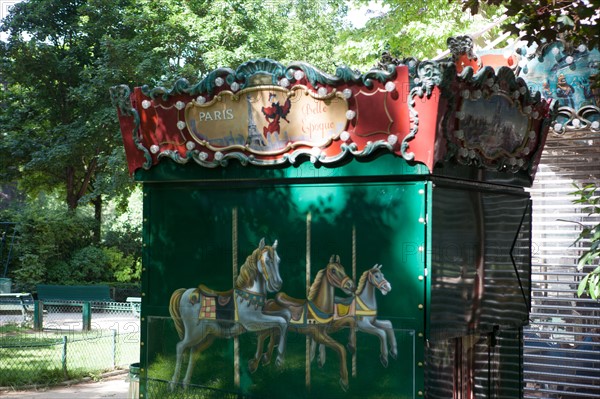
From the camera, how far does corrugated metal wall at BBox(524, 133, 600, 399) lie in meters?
9.74

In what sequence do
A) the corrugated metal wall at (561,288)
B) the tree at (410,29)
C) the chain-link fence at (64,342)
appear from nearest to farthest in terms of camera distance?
1. the corrugated metal wall at (561,288)
2. the chain-link fence at (64,342)
3. the tree at (410,29)

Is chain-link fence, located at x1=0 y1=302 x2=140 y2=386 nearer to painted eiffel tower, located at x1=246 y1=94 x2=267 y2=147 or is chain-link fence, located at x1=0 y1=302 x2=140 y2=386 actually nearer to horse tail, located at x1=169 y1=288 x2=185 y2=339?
horse tail, located at x1=169 y1=288 x2=185 y2=339

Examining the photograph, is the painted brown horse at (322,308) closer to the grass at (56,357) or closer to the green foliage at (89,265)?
the grass at (56,357)

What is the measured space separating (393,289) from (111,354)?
8.35 m

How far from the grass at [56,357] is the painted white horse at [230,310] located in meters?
4.77

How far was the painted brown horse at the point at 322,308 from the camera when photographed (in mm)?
6953

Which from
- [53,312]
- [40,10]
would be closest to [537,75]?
[53,312]

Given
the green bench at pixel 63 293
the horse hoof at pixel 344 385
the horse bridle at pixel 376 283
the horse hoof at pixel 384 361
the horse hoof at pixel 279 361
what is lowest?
the green bench at pixel 63 293

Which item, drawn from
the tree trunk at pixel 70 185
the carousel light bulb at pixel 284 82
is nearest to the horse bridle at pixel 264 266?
the carousel light bulb at pixel 284 82

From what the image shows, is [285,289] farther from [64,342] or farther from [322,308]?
[64,342]

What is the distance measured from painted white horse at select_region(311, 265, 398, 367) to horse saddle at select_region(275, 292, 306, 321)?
350 millimetres

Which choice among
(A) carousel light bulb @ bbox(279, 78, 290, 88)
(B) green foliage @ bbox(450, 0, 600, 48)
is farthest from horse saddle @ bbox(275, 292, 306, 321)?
(B) green foliage @ bbox(450, 0, 600, 48)

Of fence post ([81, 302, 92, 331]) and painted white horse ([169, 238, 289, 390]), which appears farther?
fence post ([81, 302, 92, 331])

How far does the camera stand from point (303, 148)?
7.21m
